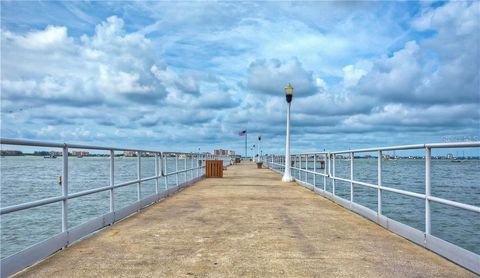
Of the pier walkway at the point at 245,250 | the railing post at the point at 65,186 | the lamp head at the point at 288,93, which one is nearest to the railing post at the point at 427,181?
the pier walkway at the point at 245,250

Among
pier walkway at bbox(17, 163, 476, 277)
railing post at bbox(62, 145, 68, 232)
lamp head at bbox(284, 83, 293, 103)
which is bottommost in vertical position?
pier walkway at bbox(17, 163, 476, 277)

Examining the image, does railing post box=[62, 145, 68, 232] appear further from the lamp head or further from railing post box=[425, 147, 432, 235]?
the lamp head

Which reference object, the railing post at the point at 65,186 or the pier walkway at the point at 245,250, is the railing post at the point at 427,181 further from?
the railing post at the point at 65,186

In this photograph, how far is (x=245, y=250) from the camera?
571 cm

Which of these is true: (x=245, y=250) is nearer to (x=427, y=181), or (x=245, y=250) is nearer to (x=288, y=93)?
(x=427, y=181)

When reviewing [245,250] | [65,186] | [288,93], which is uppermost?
[288,93]

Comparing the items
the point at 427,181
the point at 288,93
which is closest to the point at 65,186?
the point at 427,181

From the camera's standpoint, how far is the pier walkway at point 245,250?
15.7 feet

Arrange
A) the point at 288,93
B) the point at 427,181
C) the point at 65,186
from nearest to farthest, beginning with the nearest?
the point at 427,181
the point at 65,186
the point at 288,93

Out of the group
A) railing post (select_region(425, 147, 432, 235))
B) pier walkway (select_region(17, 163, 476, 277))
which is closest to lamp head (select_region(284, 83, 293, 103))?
pier walkway (select_region(17, 163, 476, 277))

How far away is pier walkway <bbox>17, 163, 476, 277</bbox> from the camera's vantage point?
4.77 meters

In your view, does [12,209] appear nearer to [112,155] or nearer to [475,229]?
[112,155]

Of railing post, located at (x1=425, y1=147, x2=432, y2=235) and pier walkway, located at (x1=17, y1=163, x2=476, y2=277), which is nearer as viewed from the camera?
pier walkway, located at (x1=17, y1=163, x2=476, y2=277)

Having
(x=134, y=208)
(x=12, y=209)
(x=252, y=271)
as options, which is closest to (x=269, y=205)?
(x=134, y=208)
